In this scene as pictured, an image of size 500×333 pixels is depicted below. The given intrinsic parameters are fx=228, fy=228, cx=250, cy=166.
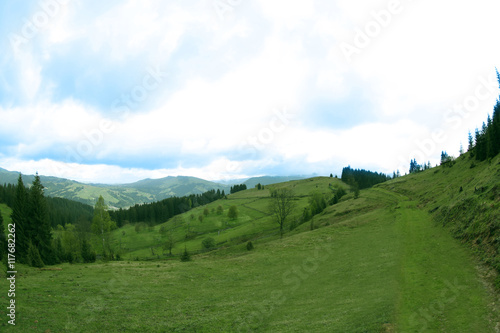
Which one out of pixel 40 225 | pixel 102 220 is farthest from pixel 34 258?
pixel 102 220

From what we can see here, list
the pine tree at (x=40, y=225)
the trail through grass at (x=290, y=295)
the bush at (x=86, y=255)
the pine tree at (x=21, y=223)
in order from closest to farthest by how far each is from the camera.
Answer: the trail through grass at (x=290, y=295) < the pine tree at (x=21, y=223) < the pine tree at (x=40, y=225) < the bush at (x=86, y=255)

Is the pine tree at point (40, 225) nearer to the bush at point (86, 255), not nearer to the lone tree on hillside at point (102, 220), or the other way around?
the bush at point (86, 255)

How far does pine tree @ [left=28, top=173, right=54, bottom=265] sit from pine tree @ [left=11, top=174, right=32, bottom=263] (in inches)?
30.5

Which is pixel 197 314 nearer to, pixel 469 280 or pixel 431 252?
pixel 469 280

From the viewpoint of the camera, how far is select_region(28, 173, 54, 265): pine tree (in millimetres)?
42606

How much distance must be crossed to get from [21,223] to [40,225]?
2.76 meters

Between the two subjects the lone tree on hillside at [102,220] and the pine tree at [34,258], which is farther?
the lone tree on hillside at [102,220]

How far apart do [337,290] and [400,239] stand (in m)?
19.5

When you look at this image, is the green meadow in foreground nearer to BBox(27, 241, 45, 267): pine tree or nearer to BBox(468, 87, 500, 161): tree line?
BBox(27, 241, 45, 267): pine tree

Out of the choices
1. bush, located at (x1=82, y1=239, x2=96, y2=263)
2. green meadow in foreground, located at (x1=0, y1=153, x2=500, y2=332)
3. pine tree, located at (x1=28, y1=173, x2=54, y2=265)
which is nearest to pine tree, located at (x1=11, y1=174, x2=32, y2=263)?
pine tree, located at (x1=28, y1=173, x2=54, y2=265)

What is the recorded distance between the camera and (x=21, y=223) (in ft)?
141

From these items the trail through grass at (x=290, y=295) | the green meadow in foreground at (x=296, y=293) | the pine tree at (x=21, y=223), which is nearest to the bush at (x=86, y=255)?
the pine tree at (x=21, y=223)

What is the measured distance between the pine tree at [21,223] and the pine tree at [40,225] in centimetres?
77

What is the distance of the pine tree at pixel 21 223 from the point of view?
41531 millimetres
